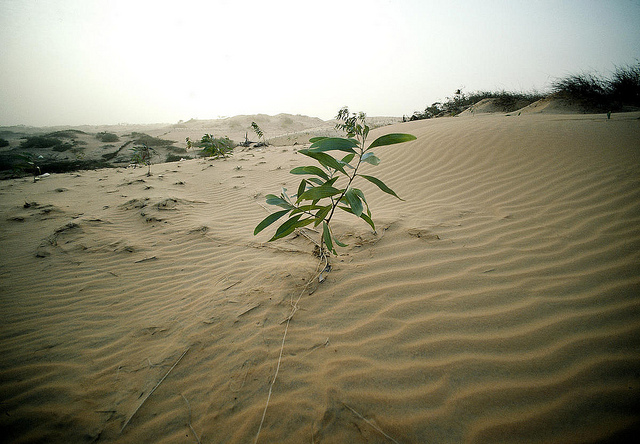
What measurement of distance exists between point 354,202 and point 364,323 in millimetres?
822

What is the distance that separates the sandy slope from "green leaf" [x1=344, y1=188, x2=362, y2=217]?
31.2 inches

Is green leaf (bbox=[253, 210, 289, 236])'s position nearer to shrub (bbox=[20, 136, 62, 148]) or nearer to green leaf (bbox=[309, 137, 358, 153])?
green leaf (bbox=[309, 137, 358, 153])

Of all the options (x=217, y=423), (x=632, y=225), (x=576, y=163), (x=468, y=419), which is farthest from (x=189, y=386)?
(x=576, y=163)

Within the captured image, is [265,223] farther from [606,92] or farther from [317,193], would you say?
Result: [606,92]

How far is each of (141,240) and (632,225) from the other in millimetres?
5330

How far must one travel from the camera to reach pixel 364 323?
1.49 meters

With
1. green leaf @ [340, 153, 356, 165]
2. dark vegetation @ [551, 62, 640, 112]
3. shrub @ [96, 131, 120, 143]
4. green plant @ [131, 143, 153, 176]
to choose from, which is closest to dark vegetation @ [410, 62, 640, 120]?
dark vegetation @ [551, 62, 640, 112]

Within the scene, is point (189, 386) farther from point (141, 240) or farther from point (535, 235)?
point (535, 235)

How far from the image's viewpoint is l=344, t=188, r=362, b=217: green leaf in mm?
1173

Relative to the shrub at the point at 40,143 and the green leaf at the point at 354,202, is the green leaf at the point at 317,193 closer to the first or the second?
the green leaf at the point at 354,202

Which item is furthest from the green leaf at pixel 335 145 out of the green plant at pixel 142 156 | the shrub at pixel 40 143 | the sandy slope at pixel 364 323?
the shrub at pixel 40 143

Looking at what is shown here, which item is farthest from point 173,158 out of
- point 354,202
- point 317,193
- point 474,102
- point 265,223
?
point 474,102

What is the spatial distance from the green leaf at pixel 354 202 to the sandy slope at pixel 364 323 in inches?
31.2

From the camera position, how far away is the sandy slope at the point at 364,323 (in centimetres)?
104
